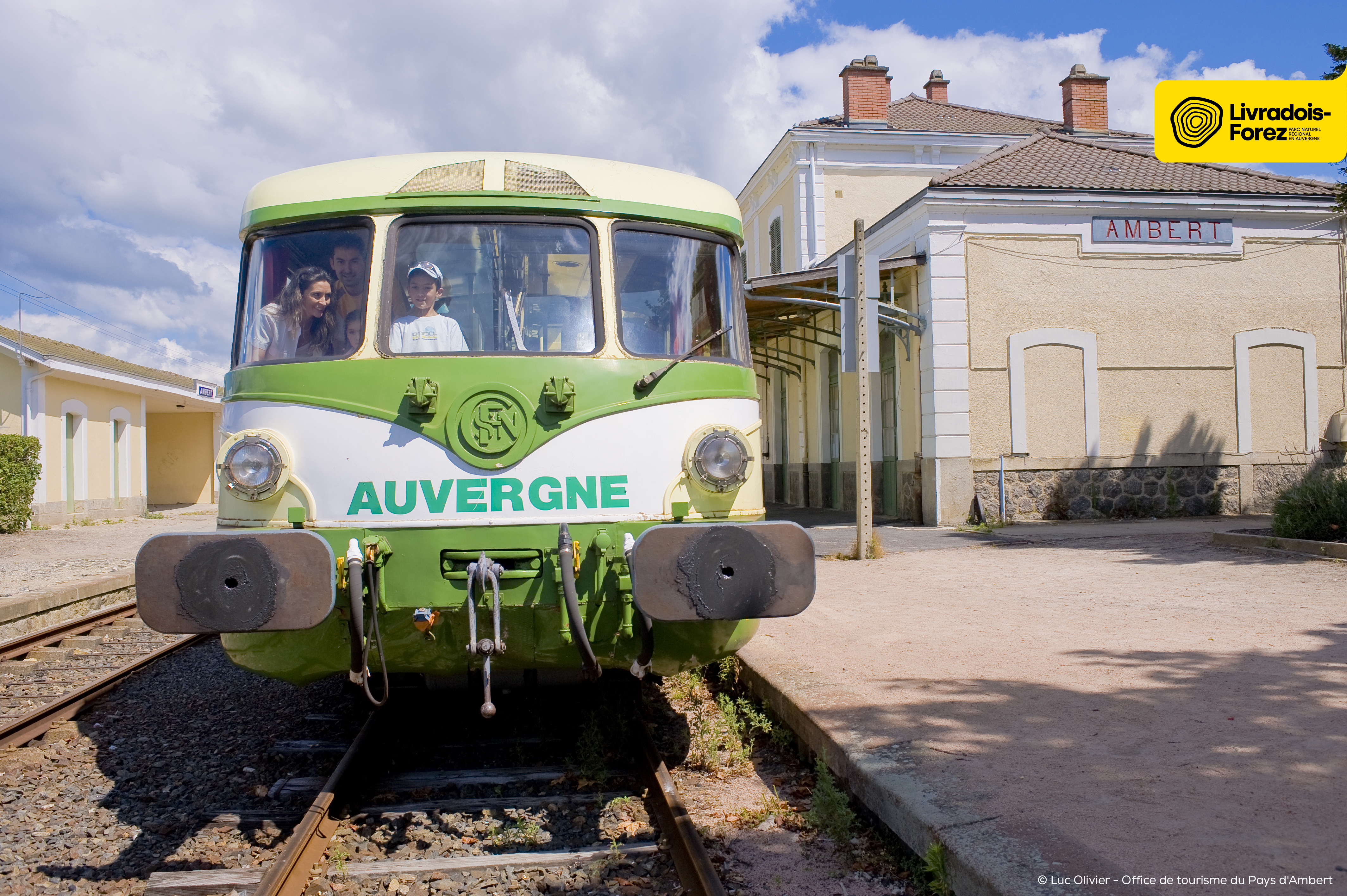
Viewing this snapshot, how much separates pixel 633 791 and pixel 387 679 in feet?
4.06

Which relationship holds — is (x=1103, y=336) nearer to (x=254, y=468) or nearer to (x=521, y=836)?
(x=521, y=836)

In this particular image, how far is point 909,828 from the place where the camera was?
3605 mm

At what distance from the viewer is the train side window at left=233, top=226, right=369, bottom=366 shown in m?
4.30

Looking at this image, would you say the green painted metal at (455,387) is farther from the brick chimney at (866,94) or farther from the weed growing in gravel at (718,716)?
the brick chimney at (866,94)

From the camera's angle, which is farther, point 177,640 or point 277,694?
point 177,640

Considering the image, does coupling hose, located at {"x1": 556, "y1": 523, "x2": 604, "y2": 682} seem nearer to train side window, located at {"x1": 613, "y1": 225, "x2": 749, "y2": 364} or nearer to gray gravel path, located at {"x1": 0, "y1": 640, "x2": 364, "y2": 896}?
train side window, located at {"x1": 613, "y1": 225, "x2": 749, "y2": 364}

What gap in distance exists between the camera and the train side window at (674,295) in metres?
4.47

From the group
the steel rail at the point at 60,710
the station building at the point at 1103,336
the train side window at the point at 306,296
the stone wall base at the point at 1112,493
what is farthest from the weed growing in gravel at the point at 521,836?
the stone wall base at the point at 1112,493

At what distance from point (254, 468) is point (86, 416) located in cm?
2272

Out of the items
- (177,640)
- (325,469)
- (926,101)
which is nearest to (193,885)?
(325,469)

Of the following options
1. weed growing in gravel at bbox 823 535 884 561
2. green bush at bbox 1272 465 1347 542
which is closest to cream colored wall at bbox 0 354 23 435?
weed growing in gravel at bbox 823 535 884 561

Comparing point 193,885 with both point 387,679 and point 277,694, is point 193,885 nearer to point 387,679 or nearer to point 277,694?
point 387,679

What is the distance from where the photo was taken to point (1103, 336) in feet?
52.4

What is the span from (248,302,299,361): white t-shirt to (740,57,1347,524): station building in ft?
35.2
